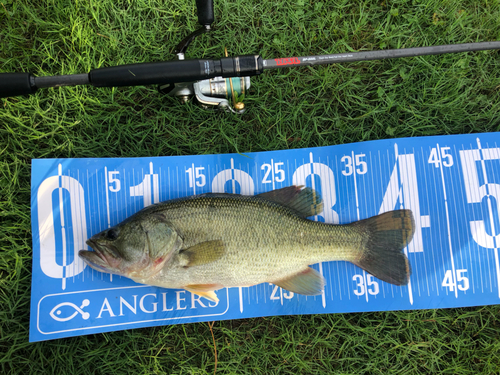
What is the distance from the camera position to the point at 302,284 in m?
2.53

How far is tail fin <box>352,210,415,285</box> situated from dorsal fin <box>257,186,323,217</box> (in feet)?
1.38

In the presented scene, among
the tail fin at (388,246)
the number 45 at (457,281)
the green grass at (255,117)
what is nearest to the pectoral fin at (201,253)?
the green grass at (255,117)

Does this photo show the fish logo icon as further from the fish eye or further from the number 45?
the number 45

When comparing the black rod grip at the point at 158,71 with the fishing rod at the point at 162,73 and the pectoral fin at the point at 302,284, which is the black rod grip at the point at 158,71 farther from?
the pectoral fin at the point at 302,284

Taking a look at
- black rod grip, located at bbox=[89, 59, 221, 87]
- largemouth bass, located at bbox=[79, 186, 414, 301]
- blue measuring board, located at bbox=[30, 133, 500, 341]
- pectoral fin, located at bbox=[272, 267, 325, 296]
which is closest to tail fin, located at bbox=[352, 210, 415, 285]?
largemouth bass, located at bbox=[79, 186, 414, 301]

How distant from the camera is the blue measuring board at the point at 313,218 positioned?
2668 millimetres

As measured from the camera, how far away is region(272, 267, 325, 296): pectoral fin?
252 centimetres

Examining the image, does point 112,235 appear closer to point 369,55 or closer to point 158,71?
point 158,71

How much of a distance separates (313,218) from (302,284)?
573 mm

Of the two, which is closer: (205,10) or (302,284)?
(205,10)

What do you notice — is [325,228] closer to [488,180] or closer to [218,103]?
[218,103]

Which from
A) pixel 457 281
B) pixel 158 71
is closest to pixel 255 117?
pixel 158 71

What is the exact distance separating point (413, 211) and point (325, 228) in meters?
0.89

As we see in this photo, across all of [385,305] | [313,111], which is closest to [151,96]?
[313,111]
